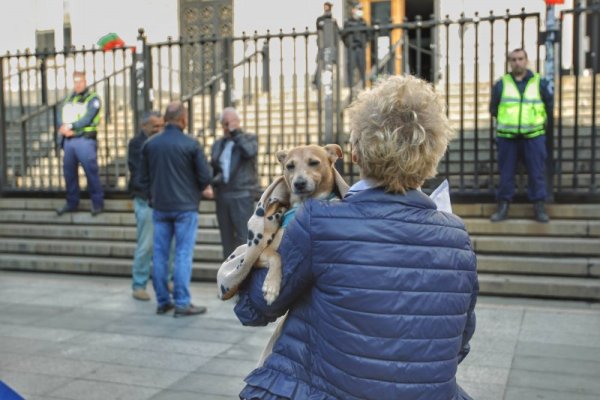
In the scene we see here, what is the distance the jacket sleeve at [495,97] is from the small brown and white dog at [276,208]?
18.3ft

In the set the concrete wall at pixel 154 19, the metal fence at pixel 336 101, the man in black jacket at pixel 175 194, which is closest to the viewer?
the man in black jacket at pixel 175 194

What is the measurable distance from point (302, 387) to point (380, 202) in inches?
21.8

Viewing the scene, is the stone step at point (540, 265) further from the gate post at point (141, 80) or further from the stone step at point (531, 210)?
the gate post at point (141, 80)

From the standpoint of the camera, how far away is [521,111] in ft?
25.4

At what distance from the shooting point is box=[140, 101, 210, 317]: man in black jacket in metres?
6.58

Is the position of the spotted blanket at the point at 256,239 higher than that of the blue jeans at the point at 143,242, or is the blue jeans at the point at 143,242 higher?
the spotted blanket at the point at 256,239

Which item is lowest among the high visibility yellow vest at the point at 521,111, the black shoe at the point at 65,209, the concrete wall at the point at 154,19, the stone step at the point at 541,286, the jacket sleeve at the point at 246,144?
the stone step at the point at 541,286

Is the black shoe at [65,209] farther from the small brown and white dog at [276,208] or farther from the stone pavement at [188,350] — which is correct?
the small brown and white dog at [276,208]

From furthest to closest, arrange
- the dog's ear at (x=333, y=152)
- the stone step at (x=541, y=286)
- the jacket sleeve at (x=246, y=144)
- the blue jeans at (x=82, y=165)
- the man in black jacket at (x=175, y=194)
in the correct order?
the blue jeans at (x=82, y=165) < the stone step at (x=541, y=286) < the jacket sleeve at (x=246, y=144) < the man in black jacket at (x=175, y=194) < the dog's ear at (x=333, y=152)

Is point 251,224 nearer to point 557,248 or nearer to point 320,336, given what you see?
point 320,336

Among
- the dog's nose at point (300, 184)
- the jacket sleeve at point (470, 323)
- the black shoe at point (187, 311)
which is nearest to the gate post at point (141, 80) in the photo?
the black shoe at point (187, 311)

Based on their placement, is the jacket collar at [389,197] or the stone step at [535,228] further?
the stone step at [535,228]

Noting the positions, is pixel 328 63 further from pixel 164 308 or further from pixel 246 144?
pixel 164 308

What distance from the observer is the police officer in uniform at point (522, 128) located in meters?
7.74
